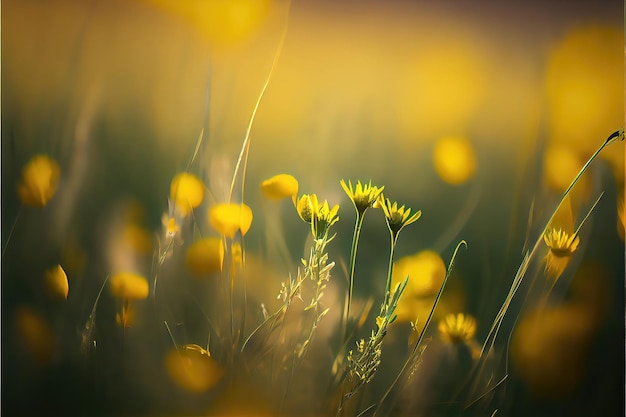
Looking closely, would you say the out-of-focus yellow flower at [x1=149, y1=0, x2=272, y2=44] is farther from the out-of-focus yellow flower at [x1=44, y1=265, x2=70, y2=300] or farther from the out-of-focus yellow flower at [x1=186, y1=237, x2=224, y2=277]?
the out-of-focus yellow flower at [x1=44, y1=265, x2=70, y2=300]

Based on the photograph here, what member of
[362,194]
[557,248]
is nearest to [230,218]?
[362,194]

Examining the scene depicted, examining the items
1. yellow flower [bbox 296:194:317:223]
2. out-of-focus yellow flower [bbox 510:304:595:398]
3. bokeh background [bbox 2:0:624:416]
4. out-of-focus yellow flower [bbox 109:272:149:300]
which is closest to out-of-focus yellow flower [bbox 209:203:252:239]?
bokeh background [bbox 2:0:624:416]

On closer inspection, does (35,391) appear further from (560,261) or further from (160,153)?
(560,261)

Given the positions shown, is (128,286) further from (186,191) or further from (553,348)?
(553,348)

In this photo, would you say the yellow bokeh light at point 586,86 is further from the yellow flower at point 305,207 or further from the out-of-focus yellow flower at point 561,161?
the yellow flower at point 305,207

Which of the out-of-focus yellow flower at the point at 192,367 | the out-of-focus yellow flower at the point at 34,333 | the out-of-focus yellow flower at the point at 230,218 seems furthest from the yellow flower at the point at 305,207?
the out-of-focus yellow flower at the point at 34,333

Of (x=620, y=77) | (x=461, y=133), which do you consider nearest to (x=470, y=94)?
(x=461, y=133)
